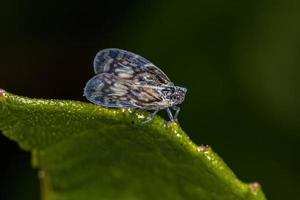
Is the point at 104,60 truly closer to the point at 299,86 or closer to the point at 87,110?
the point at 87,110

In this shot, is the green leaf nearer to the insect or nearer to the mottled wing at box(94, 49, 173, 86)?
the insect

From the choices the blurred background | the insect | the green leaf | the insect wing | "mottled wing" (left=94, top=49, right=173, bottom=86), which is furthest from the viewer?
the blurred background

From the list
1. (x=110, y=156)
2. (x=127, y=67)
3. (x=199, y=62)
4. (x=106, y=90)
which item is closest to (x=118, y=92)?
(x=106, y=90)

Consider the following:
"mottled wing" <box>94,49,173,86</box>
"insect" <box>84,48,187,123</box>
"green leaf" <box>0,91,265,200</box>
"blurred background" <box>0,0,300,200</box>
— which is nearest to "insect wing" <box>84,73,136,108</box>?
"insect" <box>84,48,187,123</box>

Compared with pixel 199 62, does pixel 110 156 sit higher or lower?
higher

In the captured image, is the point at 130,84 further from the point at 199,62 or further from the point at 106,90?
the point at 199,62

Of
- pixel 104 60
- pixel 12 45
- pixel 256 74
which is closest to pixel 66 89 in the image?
pixel 12 45
